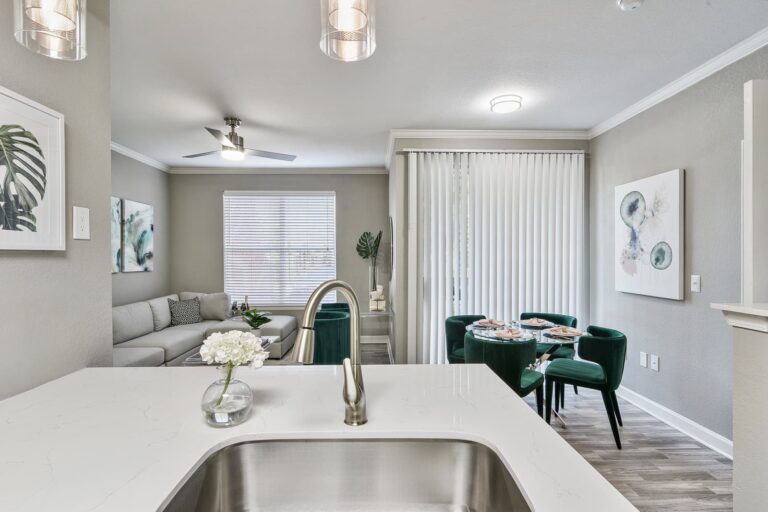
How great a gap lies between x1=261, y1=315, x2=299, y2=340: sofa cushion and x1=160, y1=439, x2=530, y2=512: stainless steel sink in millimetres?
3956

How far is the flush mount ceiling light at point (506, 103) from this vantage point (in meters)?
3.12

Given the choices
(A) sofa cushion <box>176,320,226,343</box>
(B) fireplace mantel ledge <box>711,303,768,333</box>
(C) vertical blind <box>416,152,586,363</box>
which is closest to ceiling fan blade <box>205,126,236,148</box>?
(C) vertical blind <box>416,152,586,363</box>

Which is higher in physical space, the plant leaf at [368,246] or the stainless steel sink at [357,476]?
the plant leaf at [368,246]

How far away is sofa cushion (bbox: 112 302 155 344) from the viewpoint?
393cm

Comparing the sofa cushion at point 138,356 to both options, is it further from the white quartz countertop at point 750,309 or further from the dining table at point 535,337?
the white quartz countertop at point 750,309

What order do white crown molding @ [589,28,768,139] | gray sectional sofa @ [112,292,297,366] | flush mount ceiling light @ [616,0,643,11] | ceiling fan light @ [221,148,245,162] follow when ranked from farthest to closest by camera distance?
gray sectional sofa @ [112,292,297,366] → ceiling fan light @ [221,148,245,162] → white crown molding @ [589,28,768,139] → flush mount ceiling light @ [616,0,643,11]

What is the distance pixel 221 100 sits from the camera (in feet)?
10.3

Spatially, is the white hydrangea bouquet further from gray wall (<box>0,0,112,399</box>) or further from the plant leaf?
the plant leaf

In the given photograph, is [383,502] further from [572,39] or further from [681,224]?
[681,224]

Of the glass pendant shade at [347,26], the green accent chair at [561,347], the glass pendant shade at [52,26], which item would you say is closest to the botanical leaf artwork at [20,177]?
the glass pendant shade at [52,26]

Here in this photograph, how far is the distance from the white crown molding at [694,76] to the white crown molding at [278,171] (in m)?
3.13

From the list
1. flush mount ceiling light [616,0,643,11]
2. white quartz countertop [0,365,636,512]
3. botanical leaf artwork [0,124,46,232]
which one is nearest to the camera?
white quartz countertop [0,365,636,512]

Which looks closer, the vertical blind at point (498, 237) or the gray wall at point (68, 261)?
the gray wall at point (68, 261)

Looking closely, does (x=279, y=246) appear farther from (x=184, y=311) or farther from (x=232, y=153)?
(x=232, y=153)
